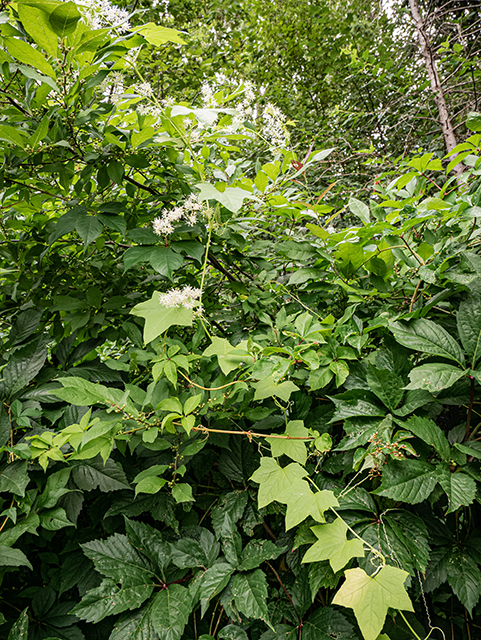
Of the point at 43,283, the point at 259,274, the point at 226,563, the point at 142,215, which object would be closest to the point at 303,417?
the point at 226,563

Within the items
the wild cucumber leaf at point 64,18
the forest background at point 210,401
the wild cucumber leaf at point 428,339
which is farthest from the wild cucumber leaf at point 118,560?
the wild cucumber leaf at point 64,18

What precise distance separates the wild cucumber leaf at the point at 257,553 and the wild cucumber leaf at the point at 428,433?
412mm

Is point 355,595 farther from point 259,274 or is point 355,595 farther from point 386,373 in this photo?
point 259,274

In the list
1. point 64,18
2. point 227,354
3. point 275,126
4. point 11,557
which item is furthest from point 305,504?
point 275,126

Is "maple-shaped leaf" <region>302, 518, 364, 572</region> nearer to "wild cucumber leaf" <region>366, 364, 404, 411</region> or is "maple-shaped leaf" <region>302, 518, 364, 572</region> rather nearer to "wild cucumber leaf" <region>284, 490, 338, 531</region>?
"wild cucumber leaf" <region>284, 490, 338, 531</region>

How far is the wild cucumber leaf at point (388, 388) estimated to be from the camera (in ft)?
2.57

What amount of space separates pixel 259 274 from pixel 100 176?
0.58m

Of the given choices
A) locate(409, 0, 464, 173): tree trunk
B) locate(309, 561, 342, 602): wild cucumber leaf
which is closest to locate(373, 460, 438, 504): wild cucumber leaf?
locate(309, 561, 342, 602): wild cucumber leaf

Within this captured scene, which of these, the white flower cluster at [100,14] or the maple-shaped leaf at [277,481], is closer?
the maple-shaped leaf at [277,481]

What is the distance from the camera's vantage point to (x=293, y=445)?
0.80 m

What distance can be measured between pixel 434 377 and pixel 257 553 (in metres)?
0.58

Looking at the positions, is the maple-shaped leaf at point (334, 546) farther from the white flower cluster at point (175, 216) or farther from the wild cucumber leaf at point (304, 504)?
the white flower cluster at point (175, 216)

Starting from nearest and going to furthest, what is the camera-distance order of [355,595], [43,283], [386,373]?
1. [355,595]
2. [386,373]
3. [43,283]

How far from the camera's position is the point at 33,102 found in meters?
0.82
